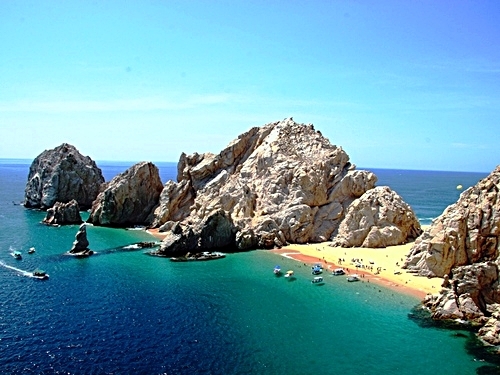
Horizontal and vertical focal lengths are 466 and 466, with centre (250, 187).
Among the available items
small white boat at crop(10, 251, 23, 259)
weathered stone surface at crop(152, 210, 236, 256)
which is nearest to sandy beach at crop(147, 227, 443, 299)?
weathered stone surface at crop(152, 210, 236, 256)

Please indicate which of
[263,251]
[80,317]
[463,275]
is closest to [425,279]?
[463,275]

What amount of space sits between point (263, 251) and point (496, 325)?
43087 mm

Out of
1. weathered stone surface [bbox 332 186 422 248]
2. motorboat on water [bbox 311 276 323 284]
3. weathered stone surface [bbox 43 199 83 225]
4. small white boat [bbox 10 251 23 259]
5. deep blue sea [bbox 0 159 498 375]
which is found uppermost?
weathered stone surface [bbox 332 186 422 248]

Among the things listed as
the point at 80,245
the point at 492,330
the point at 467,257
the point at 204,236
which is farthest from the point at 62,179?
the point at 492,330

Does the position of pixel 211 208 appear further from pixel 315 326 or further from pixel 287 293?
pixel 315 326

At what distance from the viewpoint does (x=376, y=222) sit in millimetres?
81062

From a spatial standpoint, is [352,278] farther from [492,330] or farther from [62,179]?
[62,179]

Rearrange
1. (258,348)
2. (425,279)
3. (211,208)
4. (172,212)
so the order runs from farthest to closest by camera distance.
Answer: (172,212)
(211,208)
(425,279)
(258,348)

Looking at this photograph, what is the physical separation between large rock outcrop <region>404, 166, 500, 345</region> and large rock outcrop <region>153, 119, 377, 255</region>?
2450 centimetres

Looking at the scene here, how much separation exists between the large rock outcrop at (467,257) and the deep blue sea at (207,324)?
3.82m

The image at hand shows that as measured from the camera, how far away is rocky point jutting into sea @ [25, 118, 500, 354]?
188 feet

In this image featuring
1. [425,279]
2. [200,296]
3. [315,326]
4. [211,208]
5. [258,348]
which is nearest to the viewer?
[258,348]

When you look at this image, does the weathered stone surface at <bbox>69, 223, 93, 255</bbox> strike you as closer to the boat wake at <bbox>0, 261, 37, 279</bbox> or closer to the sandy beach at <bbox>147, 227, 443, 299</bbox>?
the boat wake at <bbox>0, 261, 37, 279</bbox>

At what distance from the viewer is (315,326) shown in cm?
4759
